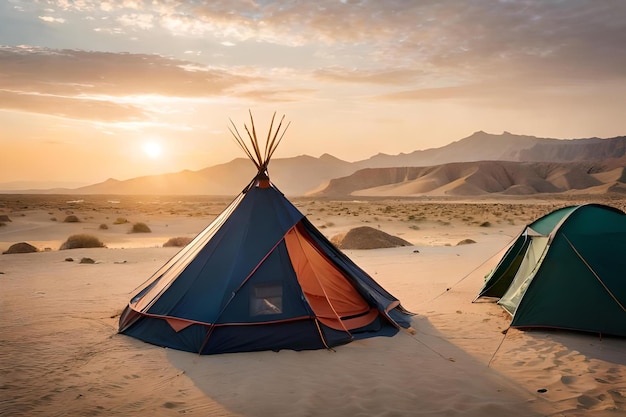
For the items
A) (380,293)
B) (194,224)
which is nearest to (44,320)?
(380,293)

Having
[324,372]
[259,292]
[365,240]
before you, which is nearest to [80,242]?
[365,240]

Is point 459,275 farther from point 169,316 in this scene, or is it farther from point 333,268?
point 169,316

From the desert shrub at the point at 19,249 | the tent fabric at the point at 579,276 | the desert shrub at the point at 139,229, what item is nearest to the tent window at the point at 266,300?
the tent fabric at the point at 579,276

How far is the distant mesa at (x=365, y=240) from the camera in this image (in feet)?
65.0

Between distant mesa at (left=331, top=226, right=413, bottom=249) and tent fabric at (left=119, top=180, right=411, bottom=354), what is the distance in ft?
34.8

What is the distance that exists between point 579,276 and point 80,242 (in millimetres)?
19514

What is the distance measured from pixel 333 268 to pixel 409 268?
6684mm

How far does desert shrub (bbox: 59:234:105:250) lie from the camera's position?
21.3m

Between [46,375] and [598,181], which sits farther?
[598,181]

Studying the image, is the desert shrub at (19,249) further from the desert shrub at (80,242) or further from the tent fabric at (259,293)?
the tent fabric at (259,293)

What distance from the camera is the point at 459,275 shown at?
13711mm

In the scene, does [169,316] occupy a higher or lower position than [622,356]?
higher

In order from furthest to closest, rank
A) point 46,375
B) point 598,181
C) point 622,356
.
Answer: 1. point 598,181
2. point 622,356
3. point 46,375

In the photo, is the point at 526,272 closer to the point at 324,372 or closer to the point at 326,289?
the point at 326,289
